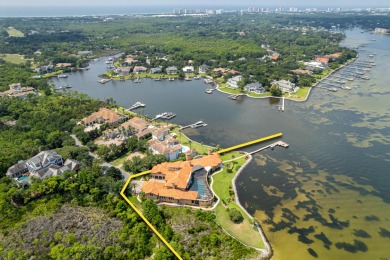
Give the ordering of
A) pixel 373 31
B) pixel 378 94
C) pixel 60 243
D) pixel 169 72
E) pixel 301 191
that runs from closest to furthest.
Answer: pixel 60 243 < pixel 301 191 < pixel 378 94 < pixel 169 72 < pixel 373 31

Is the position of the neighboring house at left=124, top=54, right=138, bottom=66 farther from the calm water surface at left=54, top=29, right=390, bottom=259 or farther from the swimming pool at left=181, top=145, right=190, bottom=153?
the swimming pool at left=181, top=145, right=190, bottom=153

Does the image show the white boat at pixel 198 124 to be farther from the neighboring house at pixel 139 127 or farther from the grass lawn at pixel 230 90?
the grass lawn at pixel 230 90

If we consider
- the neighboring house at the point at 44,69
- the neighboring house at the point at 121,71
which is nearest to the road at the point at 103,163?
the neighboring house at the point at 121,71

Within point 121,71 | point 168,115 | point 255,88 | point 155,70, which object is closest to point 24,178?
point 168,115

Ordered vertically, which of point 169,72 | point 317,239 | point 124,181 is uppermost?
point 169,72

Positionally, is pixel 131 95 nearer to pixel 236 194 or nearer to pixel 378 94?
pixel 236 194

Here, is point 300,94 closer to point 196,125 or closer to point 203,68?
Answer: point 196,125

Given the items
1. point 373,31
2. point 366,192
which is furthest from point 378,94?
point 373,31
